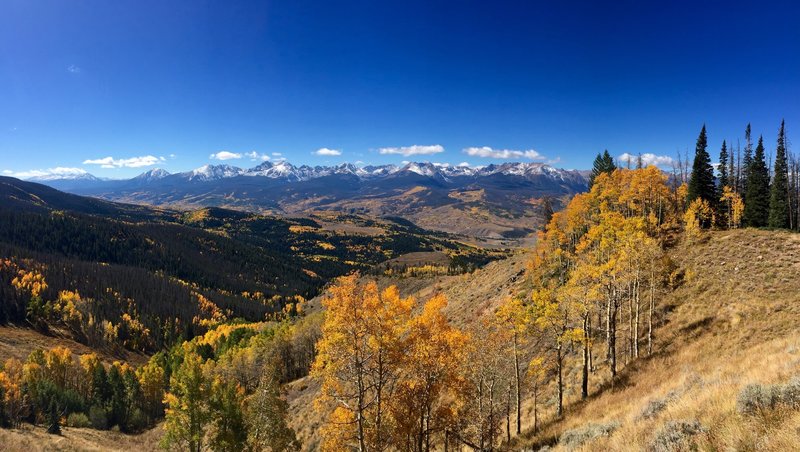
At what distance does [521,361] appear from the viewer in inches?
1815

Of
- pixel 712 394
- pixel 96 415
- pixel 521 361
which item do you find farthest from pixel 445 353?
pixel 96 415

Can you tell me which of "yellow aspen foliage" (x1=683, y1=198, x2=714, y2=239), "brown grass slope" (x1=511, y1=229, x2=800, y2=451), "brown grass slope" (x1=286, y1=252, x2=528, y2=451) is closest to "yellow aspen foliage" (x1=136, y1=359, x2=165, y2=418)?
"brown grass slope" (x1=286, y1=252, x2=528, y2=451)

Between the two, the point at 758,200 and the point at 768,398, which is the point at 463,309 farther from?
the point at 768,398

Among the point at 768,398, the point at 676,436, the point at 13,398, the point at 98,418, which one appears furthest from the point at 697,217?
the point at 13,398

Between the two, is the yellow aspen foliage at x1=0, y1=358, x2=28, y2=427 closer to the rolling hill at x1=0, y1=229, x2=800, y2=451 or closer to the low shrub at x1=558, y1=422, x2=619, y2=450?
the rolling hill at x1=0, y1=229, x2=800, y2=451

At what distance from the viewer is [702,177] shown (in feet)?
231

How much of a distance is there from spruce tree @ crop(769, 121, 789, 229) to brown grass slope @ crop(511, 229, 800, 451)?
→ 58.3 ft

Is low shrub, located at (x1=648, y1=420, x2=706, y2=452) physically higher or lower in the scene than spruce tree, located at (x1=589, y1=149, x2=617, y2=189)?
lower

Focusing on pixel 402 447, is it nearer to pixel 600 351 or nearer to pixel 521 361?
pixel 521 361

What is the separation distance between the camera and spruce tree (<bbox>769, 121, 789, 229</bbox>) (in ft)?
216

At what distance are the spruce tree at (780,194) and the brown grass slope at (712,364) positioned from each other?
58.3 ft

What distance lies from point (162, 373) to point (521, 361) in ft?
410

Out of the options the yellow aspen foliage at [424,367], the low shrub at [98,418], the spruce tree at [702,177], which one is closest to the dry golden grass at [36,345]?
the low shrub at [98,418]

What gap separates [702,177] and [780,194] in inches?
501
